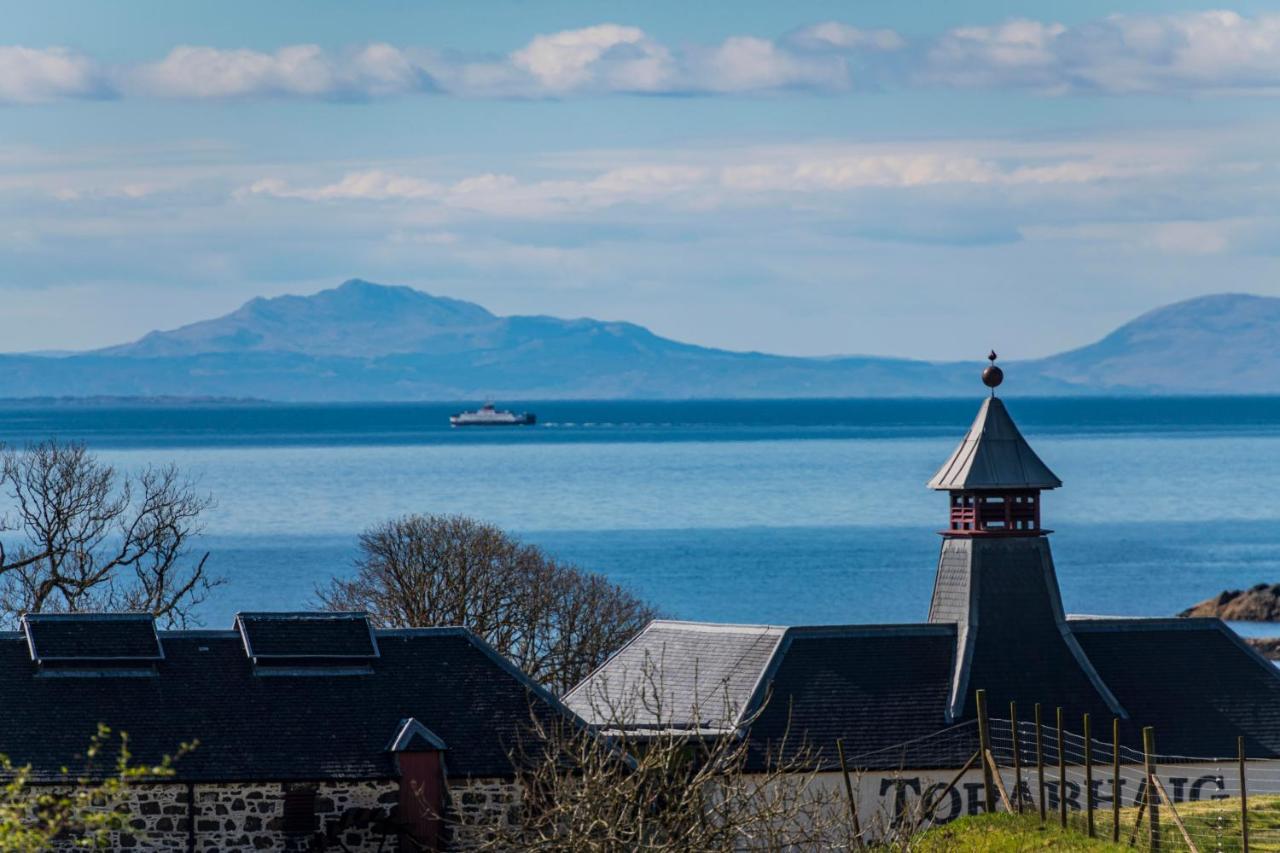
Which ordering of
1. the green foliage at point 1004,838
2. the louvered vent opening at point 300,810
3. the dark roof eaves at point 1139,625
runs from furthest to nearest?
1. the dark roof eaves at point 1139,625
2. the louvered vent opening at point 300,810
3. the green foliage at point 1004,838

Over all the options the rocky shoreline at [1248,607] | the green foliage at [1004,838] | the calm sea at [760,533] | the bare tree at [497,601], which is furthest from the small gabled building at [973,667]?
the rocky shoreline at [1248,607]

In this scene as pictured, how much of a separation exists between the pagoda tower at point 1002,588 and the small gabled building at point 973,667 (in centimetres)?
3

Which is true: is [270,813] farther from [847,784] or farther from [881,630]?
[881,630]

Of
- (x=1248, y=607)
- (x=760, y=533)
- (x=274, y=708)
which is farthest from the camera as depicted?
(x=760, y=533)

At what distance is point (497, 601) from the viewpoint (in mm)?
56250

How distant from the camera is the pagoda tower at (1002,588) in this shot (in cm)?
3909

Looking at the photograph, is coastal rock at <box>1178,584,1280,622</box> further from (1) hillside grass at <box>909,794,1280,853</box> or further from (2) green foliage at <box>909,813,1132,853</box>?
(2) green foliage at <box>909,813,1132,853</box>

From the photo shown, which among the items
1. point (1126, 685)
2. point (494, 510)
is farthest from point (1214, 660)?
point (494, 510)

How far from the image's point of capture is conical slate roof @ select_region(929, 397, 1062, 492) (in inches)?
1604

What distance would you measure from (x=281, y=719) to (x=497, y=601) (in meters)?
21.5

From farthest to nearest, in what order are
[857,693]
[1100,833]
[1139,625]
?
1. [1139,625]
2. [857,693]
3. [1100,833]

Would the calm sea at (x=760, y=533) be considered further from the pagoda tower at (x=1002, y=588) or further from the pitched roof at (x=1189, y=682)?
the pitched roof at (x=1189, y=682)

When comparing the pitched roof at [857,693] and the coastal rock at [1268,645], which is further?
the coastal rock at [1268,645]

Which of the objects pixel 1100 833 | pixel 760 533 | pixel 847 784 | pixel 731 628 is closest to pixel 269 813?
pixel 847 784
